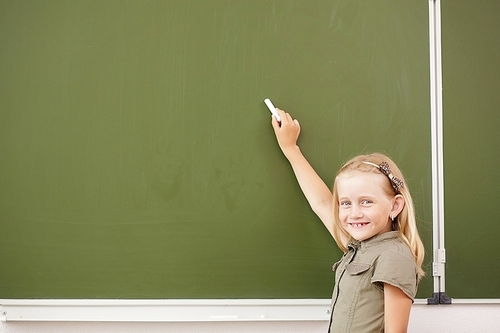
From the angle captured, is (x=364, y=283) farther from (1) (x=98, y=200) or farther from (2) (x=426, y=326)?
(1) (x=98, y=200)

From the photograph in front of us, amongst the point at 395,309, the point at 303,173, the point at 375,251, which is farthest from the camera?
the point at 303,173

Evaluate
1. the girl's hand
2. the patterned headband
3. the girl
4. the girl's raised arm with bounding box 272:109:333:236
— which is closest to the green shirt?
the girl

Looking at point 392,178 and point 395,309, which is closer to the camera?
point 395,309

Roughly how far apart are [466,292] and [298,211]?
0.75m

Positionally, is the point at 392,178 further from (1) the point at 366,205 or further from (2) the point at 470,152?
(2) the point at 470,152

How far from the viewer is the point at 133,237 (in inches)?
77.6

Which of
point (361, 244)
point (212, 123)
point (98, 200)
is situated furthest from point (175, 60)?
point (361, 244)

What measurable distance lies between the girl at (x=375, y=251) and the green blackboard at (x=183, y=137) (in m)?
0.30

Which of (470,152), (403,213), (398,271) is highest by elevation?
(470,152)

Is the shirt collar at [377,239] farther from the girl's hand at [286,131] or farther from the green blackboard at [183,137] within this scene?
the girl's hand at [286,131]

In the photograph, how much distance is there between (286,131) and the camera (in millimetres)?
1971

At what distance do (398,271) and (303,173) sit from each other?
0.57m

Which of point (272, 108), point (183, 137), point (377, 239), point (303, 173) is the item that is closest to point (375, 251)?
point (377, 239)

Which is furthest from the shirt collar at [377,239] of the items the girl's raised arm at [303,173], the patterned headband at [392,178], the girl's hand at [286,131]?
the girl's hand at [286,131]
